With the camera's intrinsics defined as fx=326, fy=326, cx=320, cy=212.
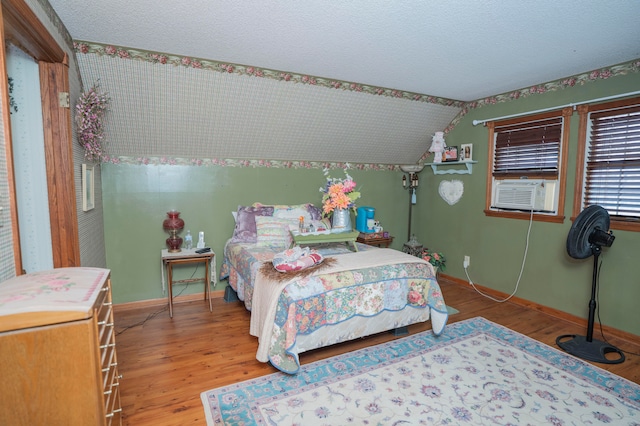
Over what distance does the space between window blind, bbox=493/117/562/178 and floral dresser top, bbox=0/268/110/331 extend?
3994 millimetres

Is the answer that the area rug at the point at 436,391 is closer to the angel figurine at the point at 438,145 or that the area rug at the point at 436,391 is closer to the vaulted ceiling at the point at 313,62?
the vaulted ceiling at the point at 313,62

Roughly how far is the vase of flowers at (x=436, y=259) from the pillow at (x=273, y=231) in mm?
1890

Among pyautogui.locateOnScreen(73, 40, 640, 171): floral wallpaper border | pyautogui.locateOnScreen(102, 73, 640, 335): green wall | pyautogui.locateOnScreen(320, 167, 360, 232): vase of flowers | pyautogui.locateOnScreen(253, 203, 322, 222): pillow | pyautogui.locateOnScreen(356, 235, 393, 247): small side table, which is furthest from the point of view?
pyautogui.locateOnScreen(356, 235, 393, 247): small side table

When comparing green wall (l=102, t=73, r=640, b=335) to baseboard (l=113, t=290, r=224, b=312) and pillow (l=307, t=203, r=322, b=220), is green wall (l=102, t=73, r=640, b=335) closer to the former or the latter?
baseboard (l=113, t=290, r=224, b=312)

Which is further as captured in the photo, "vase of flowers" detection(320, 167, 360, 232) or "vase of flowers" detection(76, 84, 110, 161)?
Result: "vase of flowers" detection(320, 167, 360, 232)

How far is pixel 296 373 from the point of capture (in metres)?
2.32

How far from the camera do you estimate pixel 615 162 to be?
2.93m

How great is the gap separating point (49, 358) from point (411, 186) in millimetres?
4588

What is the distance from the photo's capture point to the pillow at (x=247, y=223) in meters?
3.62

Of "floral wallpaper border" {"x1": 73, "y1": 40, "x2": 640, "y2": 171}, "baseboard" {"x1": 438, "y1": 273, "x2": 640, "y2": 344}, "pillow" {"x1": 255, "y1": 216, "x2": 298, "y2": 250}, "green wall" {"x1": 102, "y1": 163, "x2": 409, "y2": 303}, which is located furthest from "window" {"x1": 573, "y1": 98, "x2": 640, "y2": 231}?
"green wall" {"x1": 102, "y1": 163, "x2": 409, "y2": 303}

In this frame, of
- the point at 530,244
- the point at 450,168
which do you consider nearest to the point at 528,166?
the point at 530,244

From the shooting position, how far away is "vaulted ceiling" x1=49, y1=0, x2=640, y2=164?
6.70 ft

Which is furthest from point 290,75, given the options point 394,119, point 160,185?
point 160,185

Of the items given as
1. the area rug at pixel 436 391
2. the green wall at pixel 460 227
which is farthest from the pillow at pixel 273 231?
the area rug at pixel 436 391
